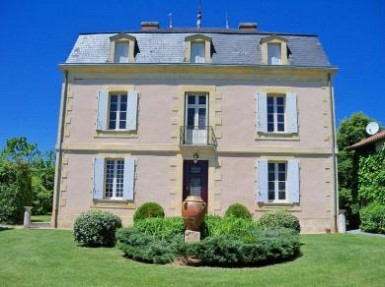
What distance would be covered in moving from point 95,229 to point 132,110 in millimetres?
6124

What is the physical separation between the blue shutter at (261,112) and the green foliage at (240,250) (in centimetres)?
699

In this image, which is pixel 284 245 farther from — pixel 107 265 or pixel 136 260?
pixel 107 265

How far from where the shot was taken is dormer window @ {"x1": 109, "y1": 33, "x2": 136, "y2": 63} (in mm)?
16047

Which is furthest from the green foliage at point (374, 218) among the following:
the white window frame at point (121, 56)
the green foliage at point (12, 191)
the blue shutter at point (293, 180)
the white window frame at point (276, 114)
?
the green foliage at point (12, 191)

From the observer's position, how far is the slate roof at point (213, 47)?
16.0 metres

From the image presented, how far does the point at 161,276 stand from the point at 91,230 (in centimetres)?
360

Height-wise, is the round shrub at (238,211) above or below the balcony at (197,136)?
below

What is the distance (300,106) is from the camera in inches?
615

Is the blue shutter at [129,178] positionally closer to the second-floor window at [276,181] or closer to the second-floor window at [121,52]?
the second-floor window at [121,52]

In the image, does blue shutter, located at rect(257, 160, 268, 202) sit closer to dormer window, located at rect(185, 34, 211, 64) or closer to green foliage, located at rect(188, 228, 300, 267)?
dormer window, located at rect(185, 34, 211, 64)

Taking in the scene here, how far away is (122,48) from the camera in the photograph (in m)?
16.2

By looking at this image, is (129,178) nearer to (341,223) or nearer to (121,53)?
(121,53)

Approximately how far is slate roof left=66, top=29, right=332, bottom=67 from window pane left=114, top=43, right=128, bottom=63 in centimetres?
42

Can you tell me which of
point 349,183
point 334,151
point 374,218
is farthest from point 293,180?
point 349,183
